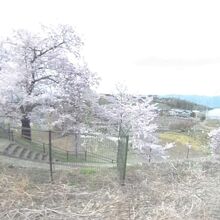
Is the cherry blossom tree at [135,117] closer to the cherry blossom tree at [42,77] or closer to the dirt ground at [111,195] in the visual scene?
the cherry blossom tree at [42,77]

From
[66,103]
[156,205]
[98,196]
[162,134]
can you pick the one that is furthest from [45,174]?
[162,134]

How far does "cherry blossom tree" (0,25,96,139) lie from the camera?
93.7ft

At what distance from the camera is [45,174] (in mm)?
8820

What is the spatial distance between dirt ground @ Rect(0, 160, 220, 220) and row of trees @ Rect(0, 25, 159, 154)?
19.6m

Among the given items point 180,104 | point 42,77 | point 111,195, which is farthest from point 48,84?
point 180,104

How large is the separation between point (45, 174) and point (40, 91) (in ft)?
69.2

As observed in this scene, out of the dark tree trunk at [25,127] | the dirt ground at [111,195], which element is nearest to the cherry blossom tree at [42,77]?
the dark tree trunk at [25,127]

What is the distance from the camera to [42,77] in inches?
1144

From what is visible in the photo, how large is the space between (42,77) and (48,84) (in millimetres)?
763

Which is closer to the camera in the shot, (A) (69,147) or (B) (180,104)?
(A) (69,147)

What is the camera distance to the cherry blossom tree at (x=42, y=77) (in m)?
28.5

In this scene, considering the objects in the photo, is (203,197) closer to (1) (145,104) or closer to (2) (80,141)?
(2) (80,141)

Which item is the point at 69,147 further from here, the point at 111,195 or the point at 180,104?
the point at 180,104

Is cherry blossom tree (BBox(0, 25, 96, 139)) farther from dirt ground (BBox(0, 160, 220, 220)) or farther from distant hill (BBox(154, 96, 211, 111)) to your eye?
distant hill (BBox(154, 96, 211, 111))
